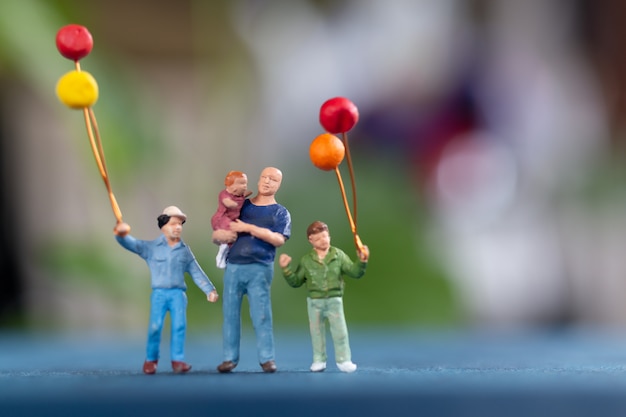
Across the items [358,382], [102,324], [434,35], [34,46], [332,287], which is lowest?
[358,382]

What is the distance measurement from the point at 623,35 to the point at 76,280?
201 centimetres

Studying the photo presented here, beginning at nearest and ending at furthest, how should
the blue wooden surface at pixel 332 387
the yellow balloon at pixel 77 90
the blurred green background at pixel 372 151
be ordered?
the blue wooden surface at pixel 332 387 → the yellow balloon at pixel 77 90 → the blurred green background at pixel 372 151

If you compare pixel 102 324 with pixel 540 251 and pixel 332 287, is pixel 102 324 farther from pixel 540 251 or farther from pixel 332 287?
pixel 332 287

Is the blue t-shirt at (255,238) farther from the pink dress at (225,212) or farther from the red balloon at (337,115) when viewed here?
the red balloon at (337,115)

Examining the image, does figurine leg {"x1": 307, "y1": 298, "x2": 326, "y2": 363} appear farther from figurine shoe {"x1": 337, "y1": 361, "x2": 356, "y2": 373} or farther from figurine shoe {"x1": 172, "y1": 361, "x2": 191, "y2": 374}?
figurine shoe {"x1": 172, "y1": 361, "x2": 191, "y2": 374}

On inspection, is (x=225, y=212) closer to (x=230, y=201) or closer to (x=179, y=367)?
(x=230, y=201)

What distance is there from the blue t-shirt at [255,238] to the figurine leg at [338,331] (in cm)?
10

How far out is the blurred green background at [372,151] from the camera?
81.5 inches

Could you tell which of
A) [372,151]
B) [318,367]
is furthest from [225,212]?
[372,151]

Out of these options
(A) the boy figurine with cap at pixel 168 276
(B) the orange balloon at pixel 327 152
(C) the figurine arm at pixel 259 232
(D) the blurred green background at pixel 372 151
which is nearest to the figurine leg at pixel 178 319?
(A) the boy figurine with cap at pixel 168 276

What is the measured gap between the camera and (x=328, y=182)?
6.84 feet

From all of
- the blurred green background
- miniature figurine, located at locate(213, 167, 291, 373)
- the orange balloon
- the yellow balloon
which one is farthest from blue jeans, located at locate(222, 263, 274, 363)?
the blurred green background

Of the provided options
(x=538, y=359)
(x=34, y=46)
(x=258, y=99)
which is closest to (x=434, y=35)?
(x=258, y=99)

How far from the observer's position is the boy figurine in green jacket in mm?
1005
